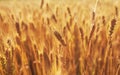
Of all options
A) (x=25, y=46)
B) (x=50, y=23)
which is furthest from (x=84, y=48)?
(x=50, y=23)

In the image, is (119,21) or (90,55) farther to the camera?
(119,21)

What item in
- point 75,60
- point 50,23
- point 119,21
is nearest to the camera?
point 75,60

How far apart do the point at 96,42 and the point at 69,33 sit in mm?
140

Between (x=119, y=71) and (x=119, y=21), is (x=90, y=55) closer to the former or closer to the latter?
(x=119, y=71)

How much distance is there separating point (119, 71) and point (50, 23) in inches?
18.9

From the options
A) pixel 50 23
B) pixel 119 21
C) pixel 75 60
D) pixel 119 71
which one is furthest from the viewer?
pixel 50 23

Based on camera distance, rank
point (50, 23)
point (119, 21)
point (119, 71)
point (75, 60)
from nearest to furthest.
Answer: point (119, 71) < point (75, 60) < point (119, 21) < point (50, 23)

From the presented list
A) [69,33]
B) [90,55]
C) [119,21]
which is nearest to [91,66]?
[90,55]

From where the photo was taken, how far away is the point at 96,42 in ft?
3.17

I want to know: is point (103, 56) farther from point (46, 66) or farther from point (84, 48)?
point (46, 66)

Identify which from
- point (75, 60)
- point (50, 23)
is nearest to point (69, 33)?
point (75, 60)

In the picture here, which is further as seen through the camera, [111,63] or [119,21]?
[119,21]

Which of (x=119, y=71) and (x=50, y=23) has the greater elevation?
(x=50, y=23)

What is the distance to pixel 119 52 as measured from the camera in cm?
94
